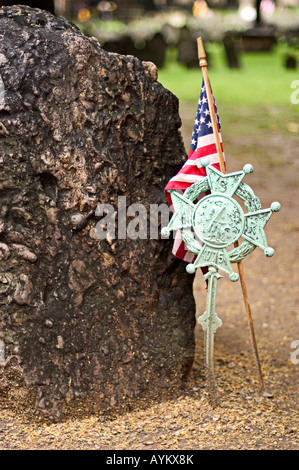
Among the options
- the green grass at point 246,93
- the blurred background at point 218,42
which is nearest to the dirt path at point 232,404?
the blurred background at point 218,42

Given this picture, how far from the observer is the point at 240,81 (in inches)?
535

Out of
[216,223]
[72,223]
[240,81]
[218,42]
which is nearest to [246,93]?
[240,81]

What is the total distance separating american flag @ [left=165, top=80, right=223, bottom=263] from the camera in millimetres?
3367

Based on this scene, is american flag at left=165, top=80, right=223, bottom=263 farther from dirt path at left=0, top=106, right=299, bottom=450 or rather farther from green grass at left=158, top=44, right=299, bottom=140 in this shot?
green grass at left=158, top=44, right=299, bottom=140

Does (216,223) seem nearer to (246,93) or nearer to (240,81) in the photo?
(246,93)

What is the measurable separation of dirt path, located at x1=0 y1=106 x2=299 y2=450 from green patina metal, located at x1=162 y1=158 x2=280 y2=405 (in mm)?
363

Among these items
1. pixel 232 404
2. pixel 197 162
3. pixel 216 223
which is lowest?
pixel 232 404

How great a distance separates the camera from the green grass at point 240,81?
11750mm

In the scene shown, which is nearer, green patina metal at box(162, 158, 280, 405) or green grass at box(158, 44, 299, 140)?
green patina metal at box(162, 158, 280, 405)

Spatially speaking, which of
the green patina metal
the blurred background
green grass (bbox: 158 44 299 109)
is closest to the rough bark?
the green patina metal

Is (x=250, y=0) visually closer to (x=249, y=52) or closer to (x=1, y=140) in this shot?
(x=249, y=52)

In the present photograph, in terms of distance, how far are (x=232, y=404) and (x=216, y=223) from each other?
3.24ft

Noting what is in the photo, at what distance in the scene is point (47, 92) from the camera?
3209 millimetres

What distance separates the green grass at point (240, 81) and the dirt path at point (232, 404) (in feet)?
20.7
